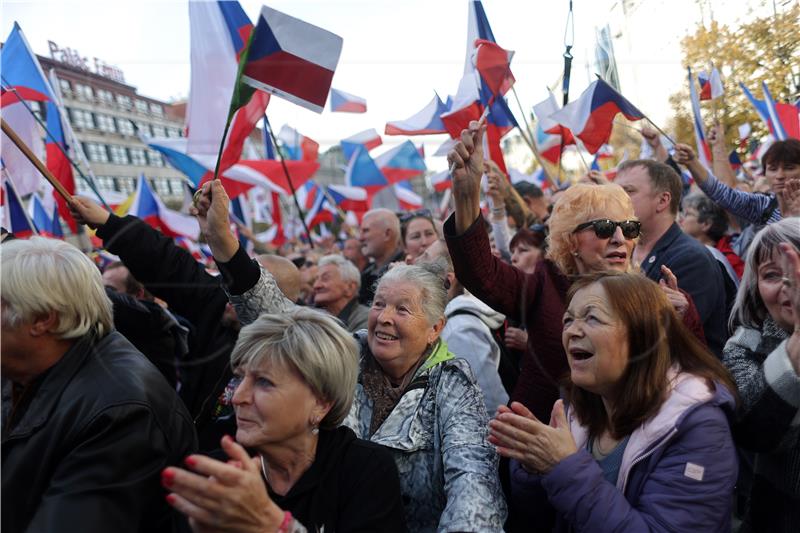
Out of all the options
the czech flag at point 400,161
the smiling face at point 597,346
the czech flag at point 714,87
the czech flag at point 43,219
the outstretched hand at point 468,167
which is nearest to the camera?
the smiling face at point 597,346

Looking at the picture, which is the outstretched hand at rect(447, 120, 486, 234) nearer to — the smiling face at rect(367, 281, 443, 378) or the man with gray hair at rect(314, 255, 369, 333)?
the smiling face at rect(367, 281, 443, 378)

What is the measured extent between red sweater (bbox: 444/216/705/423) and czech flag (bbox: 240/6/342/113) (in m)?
1.30

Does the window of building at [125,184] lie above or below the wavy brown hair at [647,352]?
below

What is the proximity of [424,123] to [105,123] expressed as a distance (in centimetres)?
5071

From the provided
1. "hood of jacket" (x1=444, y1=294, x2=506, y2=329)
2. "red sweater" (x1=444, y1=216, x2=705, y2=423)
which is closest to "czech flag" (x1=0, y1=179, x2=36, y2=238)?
"hood of jacket" (x1=444, y1=294, x2=506, y2=329)

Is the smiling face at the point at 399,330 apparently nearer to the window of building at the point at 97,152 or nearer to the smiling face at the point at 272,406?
the smiling face at the point at 272,406

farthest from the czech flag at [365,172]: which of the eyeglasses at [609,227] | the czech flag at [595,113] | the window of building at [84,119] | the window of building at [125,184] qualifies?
the window of building at [125,184]

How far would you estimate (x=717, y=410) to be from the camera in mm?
1832

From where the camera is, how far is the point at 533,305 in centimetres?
259

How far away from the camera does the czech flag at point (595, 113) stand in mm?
4984

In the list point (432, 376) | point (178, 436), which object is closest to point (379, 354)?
point (432, 376)

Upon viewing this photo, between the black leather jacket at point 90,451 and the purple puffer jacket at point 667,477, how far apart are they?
41.1 inches

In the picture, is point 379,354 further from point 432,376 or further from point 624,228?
point 624,228

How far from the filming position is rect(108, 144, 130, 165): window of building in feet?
172
